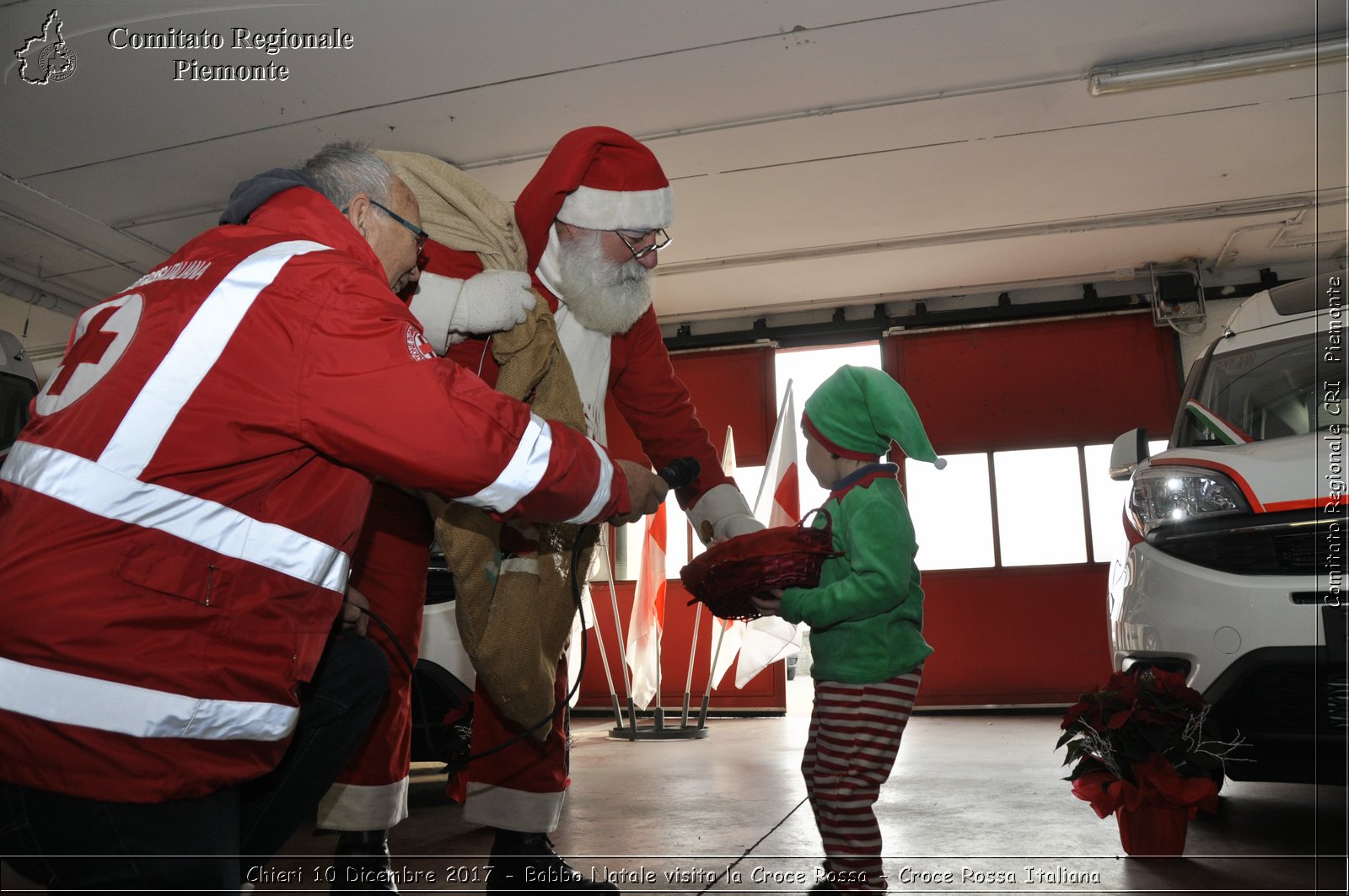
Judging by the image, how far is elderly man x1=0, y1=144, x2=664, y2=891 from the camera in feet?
3.29

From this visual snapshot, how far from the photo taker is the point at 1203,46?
4.84m

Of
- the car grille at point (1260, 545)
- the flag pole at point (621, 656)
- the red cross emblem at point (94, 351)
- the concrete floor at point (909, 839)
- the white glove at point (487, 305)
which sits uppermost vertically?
the white glove at point (487, 305)

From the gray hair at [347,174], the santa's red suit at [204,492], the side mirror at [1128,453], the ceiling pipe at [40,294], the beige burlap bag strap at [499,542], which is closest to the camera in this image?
the santa's red suit at [204,492]

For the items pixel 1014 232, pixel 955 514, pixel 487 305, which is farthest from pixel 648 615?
pixel 487 305

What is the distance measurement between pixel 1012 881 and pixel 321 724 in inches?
60.9

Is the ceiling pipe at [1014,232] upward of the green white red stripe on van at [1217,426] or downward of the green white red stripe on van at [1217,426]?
upward

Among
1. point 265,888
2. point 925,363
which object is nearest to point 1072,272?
point 925,363

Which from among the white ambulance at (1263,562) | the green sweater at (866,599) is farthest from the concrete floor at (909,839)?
the green sweater at (866,599)

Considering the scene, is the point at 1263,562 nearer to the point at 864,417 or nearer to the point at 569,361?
the point at 864,417

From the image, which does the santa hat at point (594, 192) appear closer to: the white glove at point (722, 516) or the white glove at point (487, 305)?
the white glove at point (487, 305)

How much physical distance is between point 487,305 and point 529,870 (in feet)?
3.92

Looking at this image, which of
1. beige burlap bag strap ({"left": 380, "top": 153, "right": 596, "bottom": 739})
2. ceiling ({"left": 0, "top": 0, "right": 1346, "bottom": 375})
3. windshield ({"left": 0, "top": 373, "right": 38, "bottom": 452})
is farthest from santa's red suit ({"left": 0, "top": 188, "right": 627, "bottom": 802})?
windshield ({"left": 0, "top": 373, "right": 38, "bottom": 452})

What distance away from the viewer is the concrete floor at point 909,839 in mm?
2123

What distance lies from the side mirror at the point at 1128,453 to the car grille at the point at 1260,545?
68 cm
